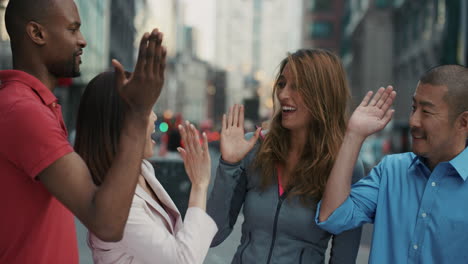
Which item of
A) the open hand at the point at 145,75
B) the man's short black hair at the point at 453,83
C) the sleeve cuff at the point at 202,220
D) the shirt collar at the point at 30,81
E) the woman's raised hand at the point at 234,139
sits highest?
the open hand at the point at 145,75

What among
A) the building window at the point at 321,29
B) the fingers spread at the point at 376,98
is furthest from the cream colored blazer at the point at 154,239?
the building window at the point at 321,29

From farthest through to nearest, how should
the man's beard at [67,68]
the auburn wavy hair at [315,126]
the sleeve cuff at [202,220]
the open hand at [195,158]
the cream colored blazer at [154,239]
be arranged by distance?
1. the auburn wavy hair at [315,126]
2. the open hand at [195,158]
3. the sleeve cuff at [202,220]
4. the cream colored blazer at [154,239]
5. the man's beard at [67,68]

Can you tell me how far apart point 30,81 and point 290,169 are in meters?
1.70

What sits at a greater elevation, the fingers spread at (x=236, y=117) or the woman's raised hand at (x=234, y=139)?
the fingers spread at (x=236, y=117)

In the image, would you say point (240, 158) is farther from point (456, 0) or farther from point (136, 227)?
point (456, 0)

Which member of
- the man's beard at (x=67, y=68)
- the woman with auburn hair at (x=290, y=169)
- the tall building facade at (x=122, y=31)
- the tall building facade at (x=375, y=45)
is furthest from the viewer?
the tall building facade at (x=375, y=45)

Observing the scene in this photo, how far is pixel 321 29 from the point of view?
10219cm

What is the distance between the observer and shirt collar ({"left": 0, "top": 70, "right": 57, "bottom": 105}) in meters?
1.69

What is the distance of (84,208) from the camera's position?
4.81 feet

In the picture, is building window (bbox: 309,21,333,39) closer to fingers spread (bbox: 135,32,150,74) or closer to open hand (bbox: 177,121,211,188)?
open hand (bbox: 177,121,211,188)

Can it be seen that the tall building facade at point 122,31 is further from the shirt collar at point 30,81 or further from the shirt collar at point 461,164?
the shirt collar at point 30,81

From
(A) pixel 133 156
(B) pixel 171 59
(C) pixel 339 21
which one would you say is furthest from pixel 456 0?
(B) pixel 171 59

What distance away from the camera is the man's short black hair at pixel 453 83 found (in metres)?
2.43

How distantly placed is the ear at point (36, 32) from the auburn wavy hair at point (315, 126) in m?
1.51
